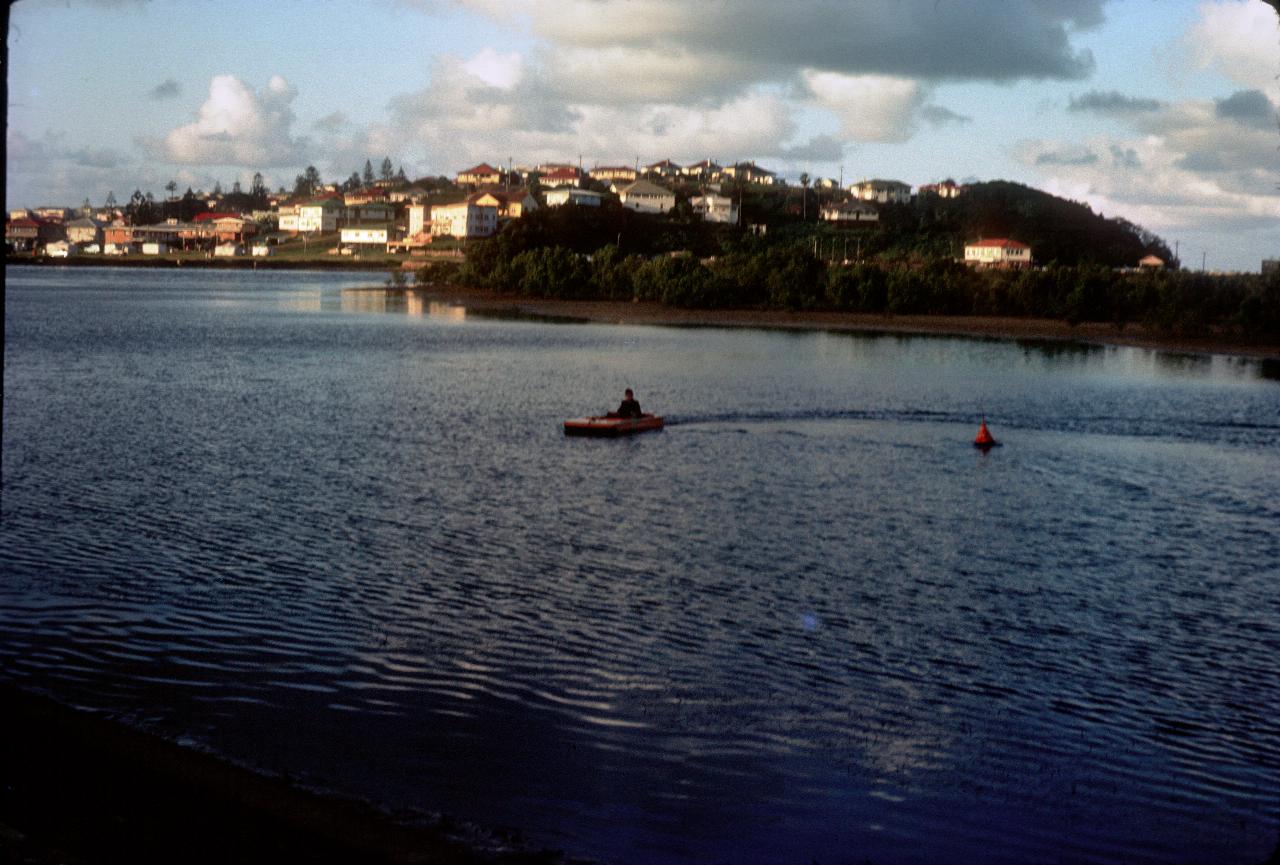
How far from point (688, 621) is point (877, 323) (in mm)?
110078

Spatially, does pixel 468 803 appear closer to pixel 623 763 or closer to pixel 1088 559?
pixel 623 763

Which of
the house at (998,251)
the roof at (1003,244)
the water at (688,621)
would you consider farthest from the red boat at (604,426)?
the roof at (1003,244)

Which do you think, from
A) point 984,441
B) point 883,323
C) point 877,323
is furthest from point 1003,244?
point 984,441

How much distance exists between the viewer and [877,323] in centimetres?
12875

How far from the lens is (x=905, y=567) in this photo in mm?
26984

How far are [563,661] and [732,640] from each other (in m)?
3.09

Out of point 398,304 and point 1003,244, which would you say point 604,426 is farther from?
point 1003,244

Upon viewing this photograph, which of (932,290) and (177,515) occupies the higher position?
(932,290)

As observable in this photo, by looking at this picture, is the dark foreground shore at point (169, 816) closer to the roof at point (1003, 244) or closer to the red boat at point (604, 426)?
the red boat at point (604, 426)

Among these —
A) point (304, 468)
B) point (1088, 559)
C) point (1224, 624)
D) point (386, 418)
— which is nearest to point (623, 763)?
point (1224, 624)

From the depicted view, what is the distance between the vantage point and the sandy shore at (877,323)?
351ft

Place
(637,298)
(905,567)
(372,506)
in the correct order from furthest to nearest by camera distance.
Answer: (637,298)
(372,506)
(905,567)

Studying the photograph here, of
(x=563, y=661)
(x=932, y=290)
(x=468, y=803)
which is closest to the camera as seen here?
(x=468, y=803)

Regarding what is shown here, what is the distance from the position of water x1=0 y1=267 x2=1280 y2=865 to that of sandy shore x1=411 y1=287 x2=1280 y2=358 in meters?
58.6
